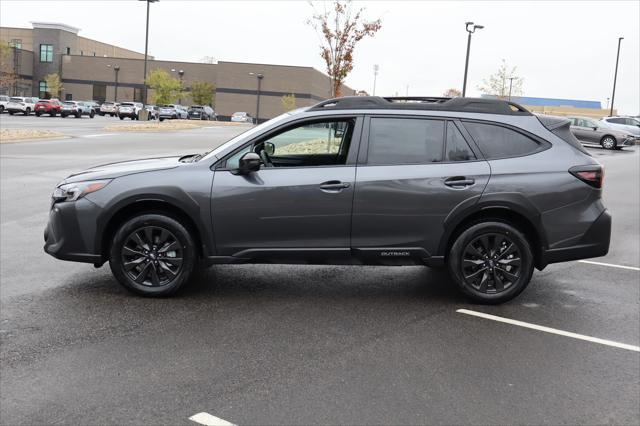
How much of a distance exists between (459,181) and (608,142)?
106 feet

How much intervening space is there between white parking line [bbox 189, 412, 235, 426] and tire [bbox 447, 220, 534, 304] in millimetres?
2963

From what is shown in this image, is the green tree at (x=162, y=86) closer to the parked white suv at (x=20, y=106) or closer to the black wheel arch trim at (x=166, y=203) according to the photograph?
the parked white suv at (x=20, y=106)

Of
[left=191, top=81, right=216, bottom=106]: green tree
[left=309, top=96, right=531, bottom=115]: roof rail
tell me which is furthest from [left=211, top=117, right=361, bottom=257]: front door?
[left=191, top=81, right=216, bottom=106]: green tree

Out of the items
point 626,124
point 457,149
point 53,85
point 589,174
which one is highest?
point 53,85

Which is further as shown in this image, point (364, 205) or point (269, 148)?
point (269, 148)

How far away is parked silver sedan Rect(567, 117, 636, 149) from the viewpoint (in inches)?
1348

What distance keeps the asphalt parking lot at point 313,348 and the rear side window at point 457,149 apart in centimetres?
137

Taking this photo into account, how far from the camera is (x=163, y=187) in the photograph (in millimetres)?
5711

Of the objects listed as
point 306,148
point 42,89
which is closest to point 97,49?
point 42,89

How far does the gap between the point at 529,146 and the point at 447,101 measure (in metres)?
0.88

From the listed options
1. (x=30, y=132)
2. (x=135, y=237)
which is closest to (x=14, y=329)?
(x=135, y=237)

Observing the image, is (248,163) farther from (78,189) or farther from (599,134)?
(599,134)

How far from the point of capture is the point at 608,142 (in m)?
34.6

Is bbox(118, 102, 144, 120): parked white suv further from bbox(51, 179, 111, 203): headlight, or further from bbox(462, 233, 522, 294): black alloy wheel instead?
bbox(462, 233, 522, 294): black alloy wheel
